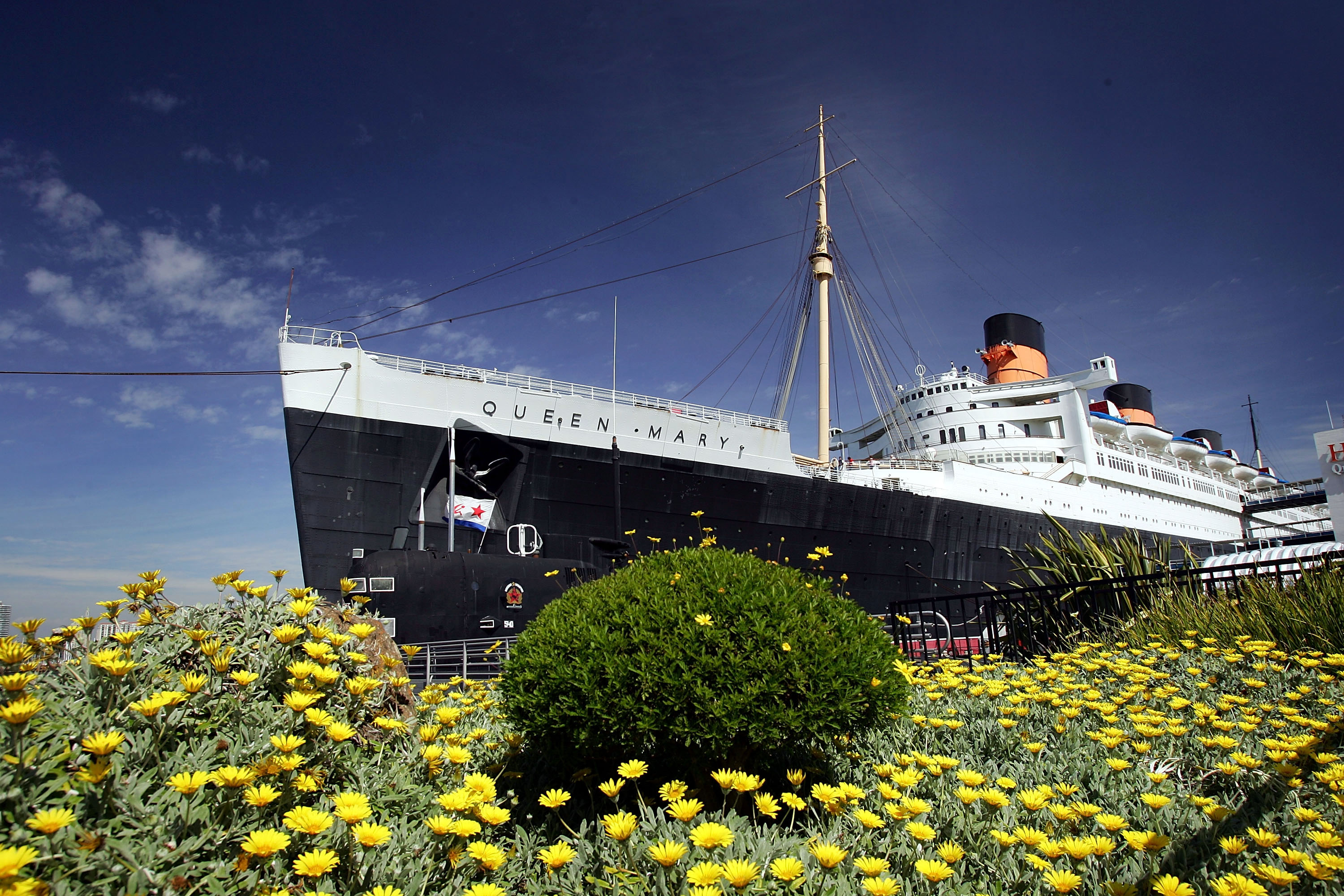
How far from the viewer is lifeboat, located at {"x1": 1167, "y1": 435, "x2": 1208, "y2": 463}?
116 feet

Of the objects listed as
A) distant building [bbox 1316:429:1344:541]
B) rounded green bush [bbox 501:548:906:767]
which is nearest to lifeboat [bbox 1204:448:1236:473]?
distant building [bbox 1316:429:1344:541]

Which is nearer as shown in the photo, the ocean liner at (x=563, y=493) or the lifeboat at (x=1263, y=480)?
the ocean liner at (x=563, y=493)

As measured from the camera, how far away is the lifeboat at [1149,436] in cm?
3288

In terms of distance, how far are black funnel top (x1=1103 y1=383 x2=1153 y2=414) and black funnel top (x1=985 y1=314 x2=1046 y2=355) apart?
30.7ft

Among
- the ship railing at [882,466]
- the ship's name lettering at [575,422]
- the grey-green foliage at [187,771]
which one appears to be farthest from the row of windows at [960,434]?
the grey-green foliage at [187,771]

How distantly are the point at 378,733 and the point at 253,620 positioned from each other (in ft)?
2.62

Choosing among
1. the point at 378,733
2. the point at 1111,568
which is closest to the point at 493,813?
the point at 378,733

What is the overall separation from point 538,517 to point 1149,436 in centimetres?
3365

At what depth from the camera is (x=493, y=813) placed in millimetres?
2158

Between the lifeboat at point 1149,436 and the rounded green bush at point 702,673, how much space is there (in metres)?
36.0

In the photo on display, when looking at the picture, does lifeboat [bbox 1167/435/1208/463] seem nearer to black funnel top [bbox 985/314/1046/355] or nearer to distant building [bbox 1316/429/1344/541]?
black funnel top [bbox 985/314/1046/355]

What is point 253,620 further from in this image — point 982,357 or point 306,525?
point 982,357

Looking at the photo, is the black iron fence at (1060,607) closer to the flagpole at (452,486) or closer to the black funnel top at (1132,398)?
the flagpole at (452,486)

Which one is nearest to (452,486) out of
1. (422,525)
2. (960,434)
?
(422,525)
